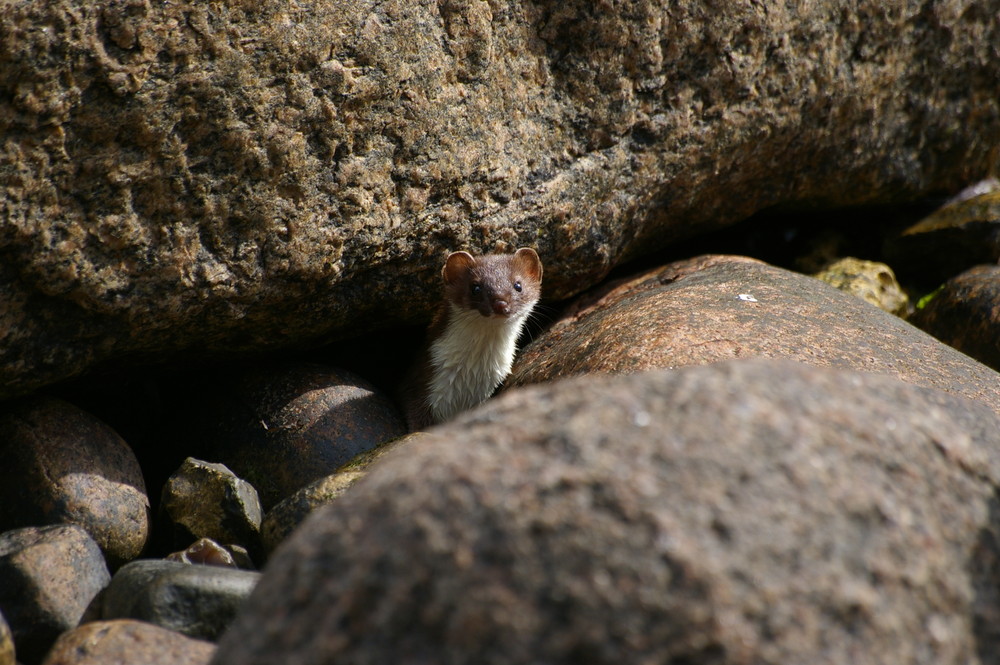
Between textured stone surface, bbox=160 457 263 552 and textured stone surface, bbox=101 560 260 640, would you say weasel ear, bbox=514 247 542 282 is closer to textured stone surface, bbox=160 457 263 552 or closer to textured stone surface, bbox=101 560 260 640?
textured stone surface, bbox=160 457 263 552

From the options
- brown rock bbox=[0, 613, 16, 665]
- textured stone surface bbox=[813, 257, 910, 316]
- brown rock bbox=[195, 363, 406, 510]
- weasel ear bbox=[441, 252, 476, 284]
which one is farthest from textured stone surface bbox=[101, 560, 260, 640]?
textured stone surface bbox=[813, 257, 910, 316]

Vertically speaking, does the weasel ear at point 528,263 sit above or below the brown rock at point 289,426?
above

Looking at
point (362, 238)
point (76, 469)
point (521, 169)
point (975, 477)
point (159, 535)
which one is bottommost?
point (159, 535)

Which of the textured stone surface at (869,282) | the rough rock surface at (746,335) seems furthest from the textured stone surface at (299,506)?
the textured stone surface at (869,282)

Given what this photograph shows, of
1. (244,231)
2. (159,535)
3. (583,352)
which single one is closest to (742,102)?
(583,352)

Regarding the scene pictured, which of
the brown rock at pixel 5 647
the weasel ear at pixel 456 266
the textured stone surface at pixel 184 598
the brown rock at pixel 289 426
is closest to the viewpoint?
the brown rock at pixel 5 647

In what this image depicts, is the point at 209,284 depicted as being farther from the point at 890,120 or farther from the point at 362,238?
the point at 890,120

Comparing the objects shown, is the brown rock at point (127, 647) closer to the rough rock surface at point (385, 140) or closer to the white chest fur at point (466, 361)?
the rough rock surface at point (385, 140)
